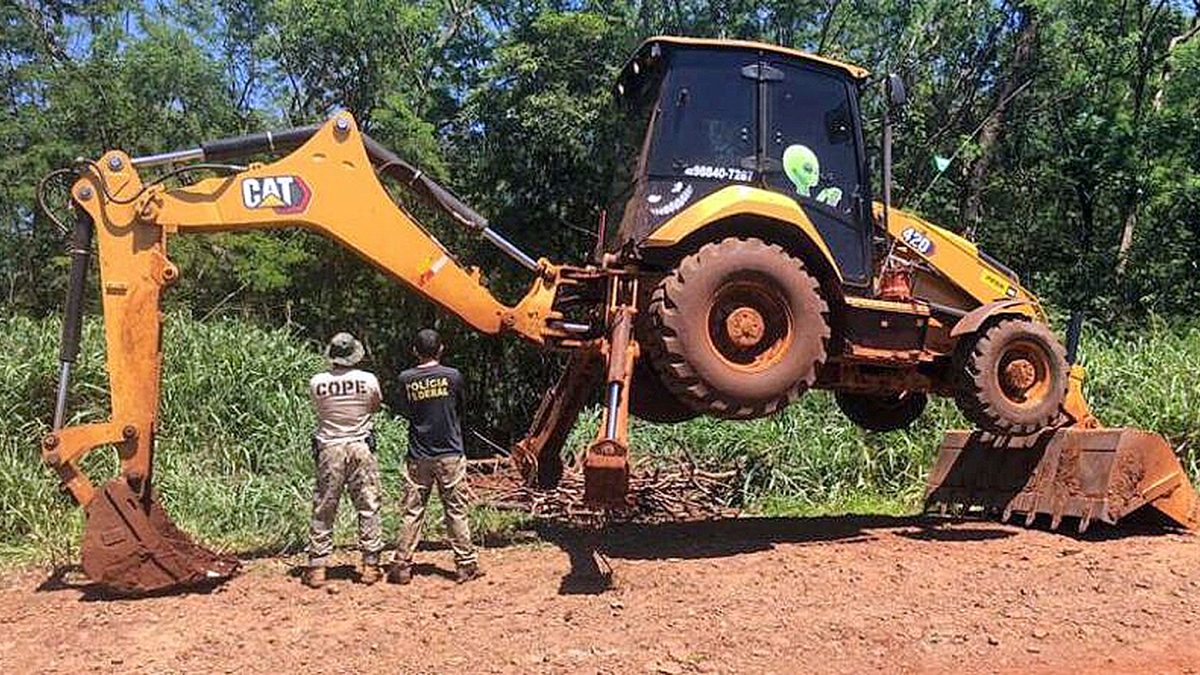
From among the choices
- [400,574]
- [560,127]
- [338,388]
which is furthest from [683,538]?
[560,127]

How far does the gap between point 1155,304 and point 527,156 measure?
9.93m

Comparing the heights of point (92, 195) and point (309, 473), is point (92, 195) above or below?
above

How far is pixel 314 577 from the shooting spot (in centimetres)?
664

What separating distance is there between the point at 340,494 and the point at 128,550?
1251 mm

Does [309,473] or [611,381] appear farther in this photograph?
[309,473]

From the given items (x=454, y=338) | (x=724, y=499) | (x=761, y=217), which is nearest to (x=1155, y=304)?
(x=724, y=499)

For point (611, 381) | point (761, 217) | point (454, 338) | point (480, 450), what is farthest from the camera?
point (454, 338)

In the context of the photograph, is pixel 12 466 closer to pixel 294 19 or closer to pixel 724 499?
pixel 724 499

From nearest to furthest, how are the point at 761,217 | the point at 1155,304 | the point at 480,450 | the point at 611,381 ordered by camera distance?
the point at 611,381
the point at 761,217
the point at 480,450
the point at 1155,304

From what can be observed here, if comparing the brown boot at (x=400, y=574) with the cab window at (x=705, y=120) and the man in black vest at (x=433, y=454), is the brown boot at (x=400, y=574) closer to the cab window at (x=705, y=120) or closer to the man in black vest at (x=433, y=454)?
the man in black vest at (x=433, y=454)

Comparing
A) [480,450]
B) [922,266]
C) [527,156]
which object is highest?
[527,156]

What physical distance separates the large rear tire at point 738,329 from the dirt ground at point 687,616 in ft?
3.70

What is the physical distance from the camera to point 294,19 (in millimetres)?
17688

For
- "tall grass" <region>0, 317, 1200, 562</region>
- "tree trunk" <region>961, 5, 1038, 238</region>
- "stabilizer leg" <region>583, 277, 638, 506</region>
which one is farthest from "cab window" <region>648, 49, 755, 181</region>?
"tree trunk" <region>961, 5, 1038, 238</region>
